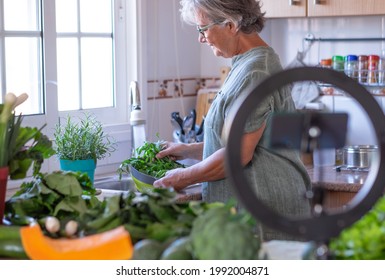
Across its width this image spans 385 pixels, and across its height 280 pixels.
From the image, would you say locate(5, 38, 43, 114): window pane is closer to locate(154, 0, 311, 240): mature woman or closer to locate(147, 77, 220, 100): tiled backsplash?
locate(147, 77, 220, 100): tiled backsplash

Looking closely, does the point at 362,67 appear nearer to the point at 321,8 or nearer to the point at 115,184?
the point at 321,8

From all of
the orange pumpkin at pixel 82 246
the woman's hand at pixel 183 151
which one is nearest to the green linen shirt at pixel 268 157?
the woman's hand at pixel 183 151

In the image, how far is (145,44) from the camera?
4.93 m

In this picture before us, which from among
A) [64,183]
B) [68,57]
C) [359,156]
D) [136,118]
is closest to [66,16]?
[68,57]

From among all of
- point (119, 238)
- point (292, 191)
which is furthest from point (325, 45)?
point (119, 238)

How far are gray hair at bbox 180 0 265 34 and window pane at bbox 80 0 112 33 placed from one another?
63.6 inches

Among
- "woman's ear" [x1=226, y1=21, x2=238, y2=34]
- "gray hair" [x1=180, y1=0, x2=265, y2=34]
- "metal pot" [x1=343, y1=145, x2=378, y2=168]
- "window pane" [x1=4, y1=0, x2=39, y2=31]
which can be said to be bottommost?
"metal pot" [x1=343, y1=145, x2=378, y2=168]

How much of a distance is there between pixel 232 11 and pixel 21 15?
60.8 inches

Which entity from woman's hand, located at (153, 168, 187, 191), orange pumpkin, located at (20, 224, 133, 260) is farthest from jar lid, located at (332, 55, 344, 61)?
orange pumpkin, located at (20, 224, 133, 260)

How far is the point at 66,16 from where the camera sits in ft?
14.8

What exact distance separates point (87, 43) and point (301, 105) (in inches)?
53.2

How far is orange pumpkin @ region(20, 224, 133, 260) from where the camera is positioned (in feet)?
5.54

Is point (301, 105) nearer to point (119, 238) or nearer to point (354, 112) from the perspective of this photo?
point (354, 112)

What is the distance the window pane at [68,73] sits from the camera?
4.49 meters
